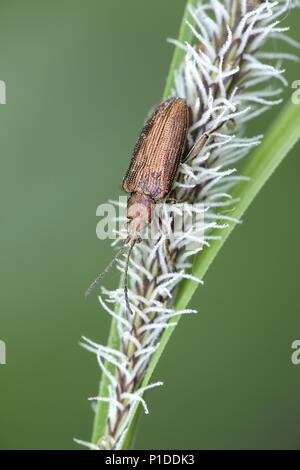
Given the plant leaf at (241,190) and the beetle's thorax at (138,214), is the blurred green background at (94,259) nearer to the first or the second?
the beetle's thorax at (138,214)

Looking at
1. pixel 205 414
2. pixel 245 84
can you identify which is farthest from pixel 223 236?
pixel 205 414

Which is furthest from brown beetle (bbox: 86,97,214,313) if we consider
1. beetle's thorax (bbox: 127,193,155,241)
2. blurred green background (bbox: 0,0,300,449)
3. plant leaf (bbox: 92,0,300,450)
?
blurred green background (bbox: 0,0,300,449)

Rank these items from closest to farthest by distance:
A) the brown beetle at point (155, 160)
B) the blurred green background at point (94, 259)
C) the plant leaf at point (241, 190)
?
the plant leaf at point (241, 190) < the brown beetle at point (155, 160) < the blurred green background at point (94, 259)

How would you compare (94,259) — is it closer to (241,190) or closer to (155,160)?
(155,160)

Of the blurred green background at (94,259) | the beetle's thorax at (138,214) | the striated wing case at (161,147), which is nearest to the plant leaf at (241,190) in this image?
the striated wing case at (161,147)

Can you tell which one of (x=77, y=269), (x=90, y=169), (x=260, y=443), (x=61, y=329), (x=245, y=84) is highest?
(x=90, y=169)

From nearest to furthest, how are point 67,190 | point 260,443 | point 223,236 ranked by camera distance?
point 223,236 → point 260,443 → point 67,190

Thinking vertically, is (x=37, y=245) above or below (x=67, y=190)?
below

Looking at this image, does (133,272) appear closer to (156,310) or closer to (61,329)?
(156,310)
